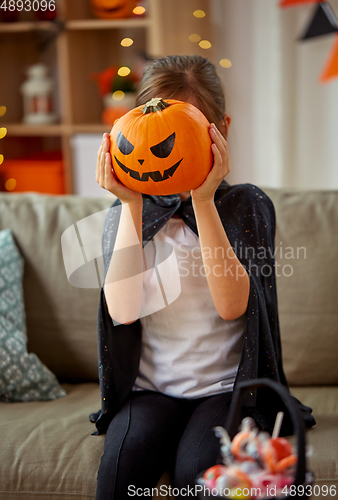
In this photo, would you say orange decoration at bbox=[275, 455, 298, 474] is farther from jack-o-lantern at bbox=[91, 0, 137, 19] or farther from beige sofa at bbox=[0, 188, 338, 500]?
jack-o-lantern at bbox=[91, 0, 137, 19]

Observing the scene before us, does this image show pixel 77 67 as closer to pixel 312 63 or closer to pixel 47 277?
pixel 312 63

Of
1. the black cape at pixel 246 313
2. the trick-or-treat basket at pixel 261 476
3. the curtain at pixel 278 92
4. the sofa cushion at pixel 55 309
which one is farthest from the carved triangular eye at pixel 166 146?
the curtain at pixel 278 92

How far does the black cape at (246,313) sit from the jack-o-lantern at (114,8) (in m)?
1.60

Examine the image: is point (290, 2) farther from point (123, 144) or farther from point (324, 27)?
point (123, 144)

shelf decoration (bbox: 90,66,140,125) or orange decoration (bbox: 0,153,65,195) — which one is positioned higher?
shelf decoration (bbox: 90,66,140,125)

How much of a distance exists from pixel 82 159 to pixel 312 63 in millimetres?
1192

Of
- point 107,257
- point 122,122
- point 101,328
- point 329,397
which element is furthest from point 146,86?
point 329,397

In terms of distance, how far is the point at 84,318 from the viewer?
130 centimetres

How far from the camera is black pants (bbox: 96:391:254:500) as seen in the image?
0.81m

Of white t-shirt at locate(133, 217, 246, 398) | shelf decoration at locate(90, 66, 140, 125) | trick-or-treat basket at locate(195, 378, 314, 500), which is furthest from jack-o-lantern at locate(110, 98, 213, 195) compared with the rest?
shelf decoration at locate(90, 66, 140, 125)

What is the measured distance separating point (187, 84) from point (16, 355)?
775 millimetres

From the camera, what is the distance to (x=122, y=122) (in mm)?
822

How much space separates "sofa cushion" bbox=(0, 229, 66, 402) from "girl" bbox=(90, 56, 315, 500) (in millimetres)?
235

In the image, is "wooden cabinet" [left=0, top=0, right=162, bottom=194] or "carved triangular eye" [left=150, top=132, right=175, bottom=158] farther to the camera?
"wooden cabinet" [left=0, top=0, right=162, bottom=194]
